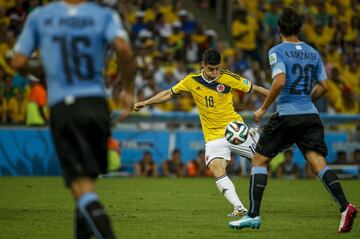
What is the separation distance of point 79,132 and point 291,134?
3.78 meters

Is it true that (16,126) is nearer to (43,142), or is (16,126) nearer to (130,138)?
(43,142)

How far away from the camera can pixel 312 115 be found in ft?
34.6

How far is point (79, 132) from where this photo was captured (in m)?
7.42

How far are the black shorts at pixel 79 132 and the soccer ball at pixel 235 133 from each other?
5.70 meters

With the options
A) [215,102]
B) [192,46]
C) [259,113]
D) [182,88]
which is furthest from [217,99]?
[192,46]

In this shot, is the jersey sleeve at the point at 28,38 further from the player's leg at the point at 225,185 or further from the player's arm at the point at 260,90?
the player's arm at the point at 260,90

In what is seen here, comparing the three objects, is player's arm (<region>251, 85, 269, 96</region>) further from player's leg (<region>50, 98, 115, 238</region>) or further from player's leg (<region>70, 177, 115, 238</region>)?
player's leg (<region>70, 177, 115, 238</region>)

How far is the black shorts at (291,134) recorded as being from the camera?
1045 cm

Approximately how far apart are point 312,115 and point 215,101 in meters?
3.03

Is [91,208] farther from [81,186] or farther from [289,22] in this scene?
[289,22]

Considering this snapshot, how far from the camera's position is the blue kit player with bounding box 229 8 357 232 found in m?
10.4

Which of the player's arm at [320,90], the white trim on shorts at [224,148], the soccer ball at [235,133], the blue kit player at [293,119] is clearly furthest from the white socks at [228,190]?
the player's arm at [320,90]

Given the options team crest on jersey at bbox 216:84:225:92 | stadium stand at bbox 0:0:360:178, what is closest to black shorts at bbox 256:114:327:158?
team crest on jersey at bbox 216:84:225:92

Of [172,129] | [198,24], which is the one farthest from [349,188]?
[198,24]
